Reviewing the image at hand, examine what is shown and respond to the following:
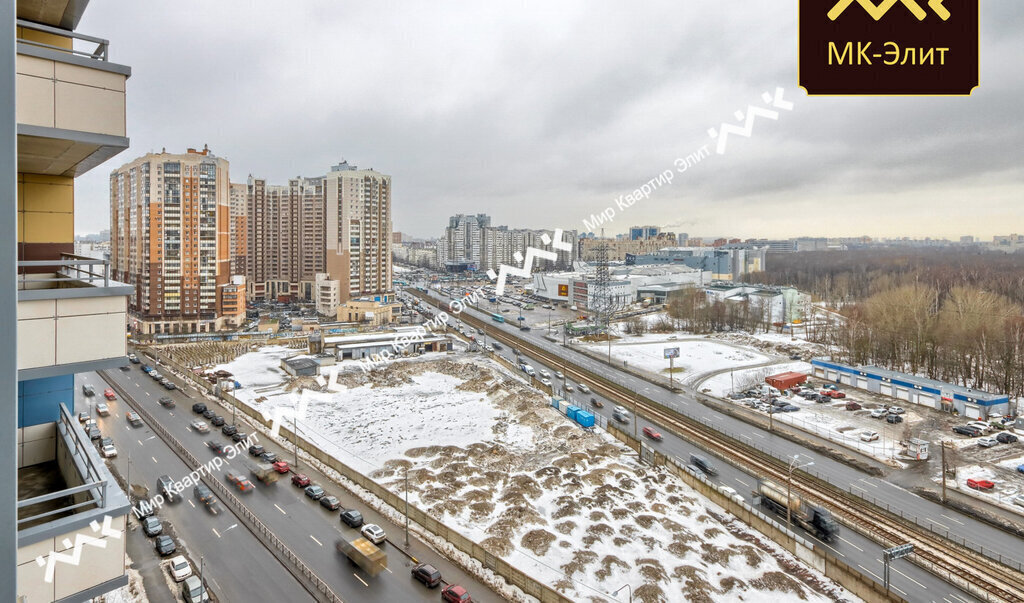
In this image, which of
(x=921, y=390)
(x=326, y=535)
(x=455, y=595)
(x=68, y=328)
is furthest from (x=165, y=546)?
(x=921, y=390)

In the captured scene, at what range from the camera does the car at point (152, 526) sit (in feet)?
43.9

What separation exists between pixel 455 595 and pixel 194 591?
561 cm

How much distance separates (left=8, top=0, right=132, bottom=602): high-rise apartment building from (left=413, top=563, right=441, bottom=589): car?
30.3 feet

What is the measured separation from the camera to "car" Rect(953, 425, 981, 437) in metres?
22.2

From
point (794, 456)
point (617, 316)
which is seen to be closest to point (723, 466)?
point (794, 456)

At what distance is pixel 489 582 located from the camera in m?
12.0

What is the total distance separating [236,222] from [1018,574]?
208ft

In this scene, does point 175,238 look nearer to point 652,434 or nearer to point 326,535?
point 326,535

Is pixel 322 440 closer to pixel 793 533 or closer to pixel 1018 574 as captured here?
pixel 793 533

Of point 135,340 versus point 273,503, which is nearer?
point 273,503

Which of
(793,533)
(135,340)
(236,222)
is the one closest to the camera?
(793,533)

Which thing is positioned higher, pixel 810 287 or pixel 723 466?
pixel 810 287

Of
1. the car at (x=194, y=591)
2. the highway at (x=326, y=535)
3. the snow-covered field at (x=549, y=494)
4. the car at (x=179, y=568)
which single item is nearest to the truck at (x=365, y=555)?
the highway at (x=326, y=535)

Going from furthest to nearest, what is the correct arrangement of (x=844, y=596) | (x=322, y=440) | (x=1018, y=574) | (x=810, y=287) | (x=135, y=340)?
(x=810, y=287), (x=135, y=340), (x=322, y=440), (x=1018, y=574), (x=844, y=596)
